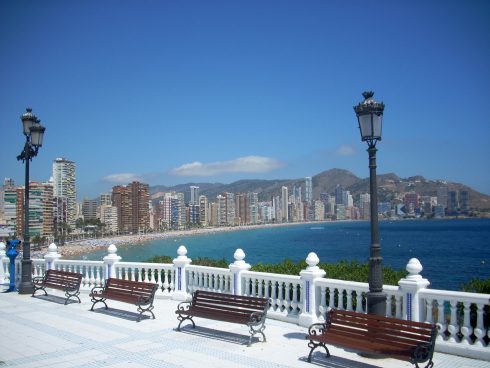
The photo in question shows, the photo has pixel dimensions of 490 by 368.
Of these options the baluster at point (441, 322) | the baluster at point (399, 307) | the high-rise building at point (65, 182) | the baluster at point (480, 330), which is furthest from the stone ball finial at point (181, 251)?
the high-rise building at point (65, 182)

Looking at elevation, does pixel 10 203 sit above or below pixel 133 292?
above

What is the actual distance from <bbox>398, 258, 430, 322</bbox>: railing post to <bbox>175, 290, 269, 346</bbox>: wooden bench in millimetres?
2313

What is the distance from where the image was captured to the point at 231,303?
8.58m

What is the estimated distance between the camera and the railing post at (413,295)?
7695 millimetres

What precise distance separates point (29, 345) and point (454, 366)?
22.5 ft

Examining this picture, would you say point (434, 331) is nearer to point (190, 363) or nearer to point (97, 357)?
point (190, 363)

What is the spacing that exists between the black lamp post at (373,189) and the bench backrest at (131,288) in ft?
15.3

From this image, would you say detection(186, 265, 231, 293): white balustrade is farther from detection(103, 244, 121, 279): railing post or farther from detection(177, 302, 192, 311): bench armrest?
detection(103, 244, 121, 279): railing post

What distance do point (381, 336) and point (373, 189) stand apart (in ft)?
7.58

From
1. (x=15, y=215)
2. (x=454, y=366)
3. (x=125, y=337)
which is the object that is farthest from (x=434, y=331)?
(x=15, y=215)

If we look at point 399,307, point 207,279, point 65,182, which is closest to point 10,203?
point 65,182

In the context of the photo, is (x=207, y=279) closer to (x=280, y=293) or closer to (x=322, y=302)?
(x=280, y=293)

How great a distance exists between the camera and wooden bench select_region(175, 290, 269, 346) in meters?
8.07

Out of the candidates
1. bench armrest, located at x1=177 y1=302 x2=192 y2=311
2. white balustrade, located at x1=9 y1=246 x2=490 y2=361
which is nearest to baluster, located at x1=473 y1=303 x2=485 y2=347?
white balustrade, located at x1=9 y1=246 x2=490 y2=361
